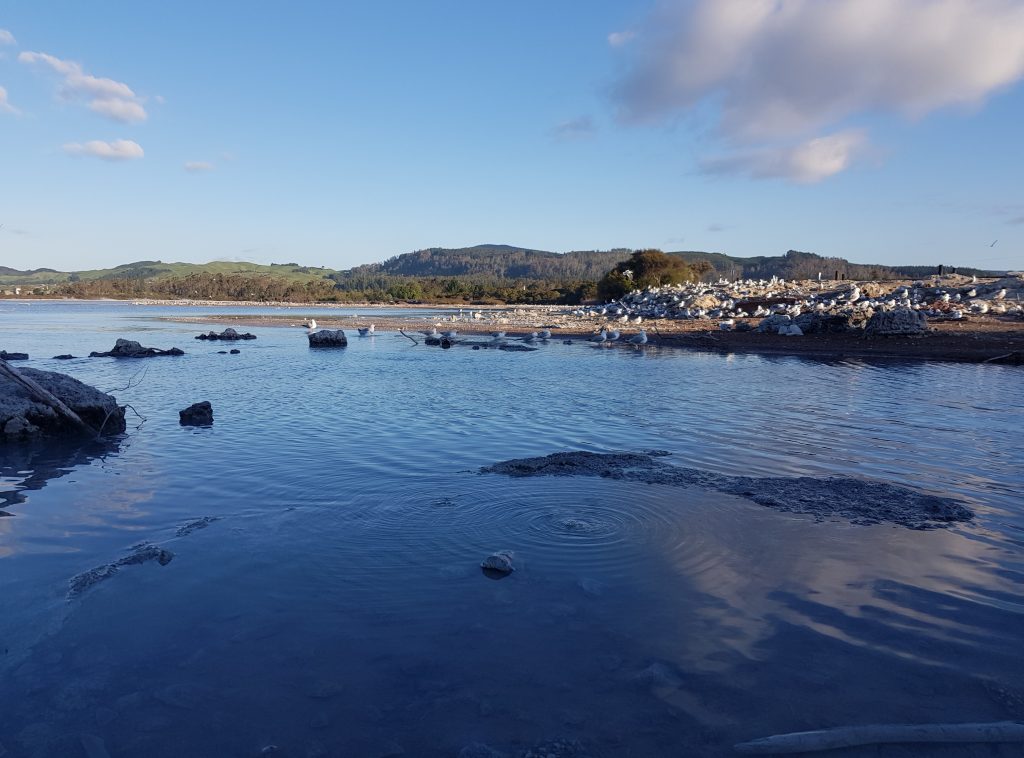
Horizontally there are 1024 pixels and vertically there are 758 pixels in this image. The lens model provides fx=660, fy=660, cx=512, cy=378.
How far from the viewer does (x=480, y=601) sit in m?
5.09

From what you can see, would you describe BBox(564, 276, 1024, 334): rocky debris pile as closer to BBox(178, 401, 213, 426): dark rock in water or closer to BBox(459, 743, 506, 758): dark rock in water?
BBox(178, 401, 213, 426): dark rock in water

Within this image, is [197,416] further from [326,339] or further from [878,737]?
[326,339]

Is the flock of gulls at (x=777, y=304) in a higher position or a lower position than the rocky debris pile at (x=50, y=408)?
higher

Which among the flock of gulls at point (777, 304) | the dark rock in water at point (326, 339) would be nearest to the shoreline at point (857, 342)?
the flock of gulls at point (777, 304)

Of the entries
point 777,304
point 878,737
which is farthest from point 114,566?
point 777,304

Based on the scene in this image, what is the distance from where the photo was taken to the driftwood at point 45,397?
35.6 feet

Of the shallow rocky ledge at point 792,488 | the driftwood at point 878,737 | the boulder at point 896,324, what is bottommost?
the driftwood at point 878,737

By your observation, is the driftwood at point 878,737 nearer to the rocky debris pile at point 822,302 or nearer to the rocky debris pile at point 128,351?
the rocky debris pile at point 128,351

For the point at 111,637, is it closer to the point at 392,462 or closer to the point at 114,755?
the point at 114,755

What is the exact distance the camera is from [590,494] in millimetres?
7645

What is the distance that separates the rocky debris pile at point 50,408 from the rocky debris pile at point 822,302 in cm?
2705

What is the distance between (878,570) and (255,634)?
502 cm

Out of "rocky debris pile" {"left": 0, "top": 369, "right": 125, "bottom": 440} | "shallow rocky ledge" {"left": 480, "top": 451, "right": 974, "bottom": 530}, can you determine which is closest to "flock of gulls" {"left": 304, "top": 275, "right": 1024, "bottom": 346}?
"rocky debris pile" {"left": 0, "top": 369, "right": 125, "bottom": 440}

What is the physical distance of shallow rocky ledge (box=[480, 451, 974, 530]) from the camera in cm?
697
